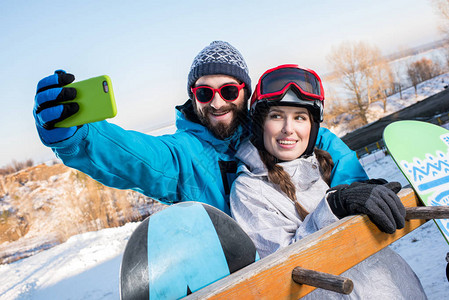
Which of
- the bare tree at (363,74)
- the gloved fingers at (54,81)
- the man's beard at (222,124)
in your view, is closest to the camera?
the gloved fingers at (54,81)

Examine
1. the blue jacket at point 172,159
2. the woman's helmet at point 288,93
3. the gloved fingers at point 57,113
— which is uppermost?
the gloved fingers at point 57,113

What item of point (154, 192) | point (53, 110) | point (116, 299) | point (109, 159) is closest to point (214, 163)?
point (154, 192)

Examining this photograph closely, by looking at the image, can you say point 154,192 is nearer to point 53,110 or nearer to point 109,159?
point 109,159

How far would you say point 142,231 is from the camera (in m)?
1.39

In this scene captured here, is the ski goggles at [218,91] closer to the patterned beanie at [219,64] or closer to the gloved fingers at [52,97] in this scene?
the patterned beanie at [219,64]

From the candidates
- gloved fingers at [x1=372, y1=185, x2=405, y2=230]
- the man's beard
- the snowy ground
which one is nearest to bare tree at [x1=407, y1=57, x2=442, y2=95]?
the snowy ground

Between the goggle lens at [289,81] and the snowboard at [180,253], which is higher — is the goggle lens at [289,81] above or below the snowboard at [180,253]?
above

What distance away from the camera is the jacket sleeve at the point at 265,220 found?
1559mm

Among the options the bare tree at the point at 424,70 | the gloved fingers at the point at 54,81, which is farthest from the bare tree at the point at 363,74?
the gloved fingers at the point at 54,81

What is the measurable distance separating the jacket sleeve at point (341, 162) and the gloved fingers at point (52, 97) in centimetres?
179

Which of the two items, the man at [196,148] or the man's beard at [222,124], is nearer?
the man at [196,148]

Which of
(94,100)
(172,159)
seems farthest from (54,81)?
(172,159)

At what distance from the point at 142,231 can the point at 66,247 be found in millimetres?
13911

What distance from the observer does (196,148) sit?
2.36 metres
